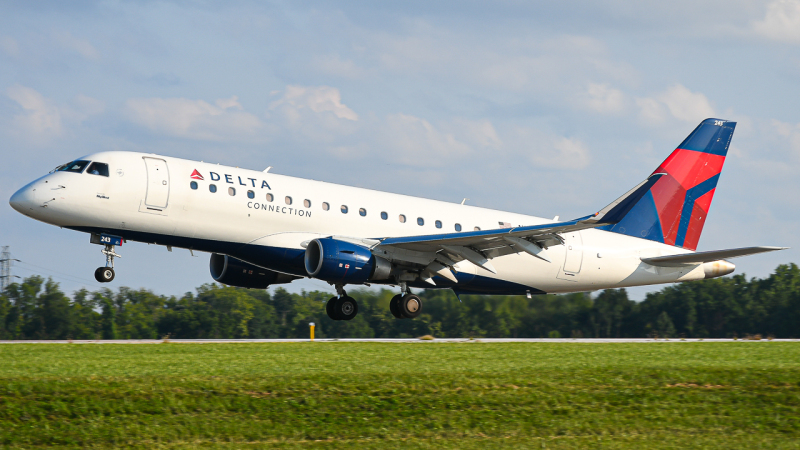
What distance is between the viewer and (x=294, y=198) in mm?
25531

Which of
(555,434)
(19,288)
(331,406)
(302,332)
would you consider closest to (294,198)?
A: (331,406)

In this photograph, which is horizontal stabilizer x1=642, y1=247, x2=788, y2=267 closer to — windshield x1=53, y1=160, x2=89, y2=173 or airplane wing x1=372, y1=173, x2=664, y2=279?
airplane wing x1=372, y1=173, x2=664, y2=279

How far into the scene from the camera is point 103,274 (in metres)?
24.2

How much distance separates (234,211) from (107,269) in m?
4.15

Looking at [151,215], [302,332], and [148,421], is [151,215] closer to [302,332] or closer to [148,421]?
[148,421]

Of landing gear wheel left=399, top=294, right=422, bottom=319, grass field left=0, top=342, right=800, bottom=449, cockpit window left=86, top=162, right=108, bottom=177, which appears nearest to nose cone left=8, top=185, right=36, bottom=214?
cockpit window left=86, top=162, right=108, bottom=177

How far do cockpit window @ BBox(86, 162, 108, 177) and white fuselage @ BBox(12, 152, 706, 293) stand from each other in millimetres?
167

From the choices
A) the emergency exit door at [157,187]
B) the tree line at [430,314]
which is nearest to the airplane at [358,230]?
the emergency exit door at [157,187]

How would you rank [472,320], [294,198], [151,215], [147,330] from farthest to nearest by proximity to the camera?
[147,330] → [472,320] → [294,198] → [151,215]

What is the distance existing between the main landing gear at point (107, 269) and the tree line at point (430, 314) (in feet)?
40.7

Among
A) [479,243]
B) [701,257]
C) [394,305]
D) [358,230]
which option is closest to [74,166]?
[358,230]

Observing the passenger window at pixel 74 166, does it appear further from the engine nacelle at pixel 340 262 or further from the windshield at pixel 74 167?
the engine nacelle at pixel 340 262

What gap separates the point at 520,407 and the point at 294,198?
47.5 feet

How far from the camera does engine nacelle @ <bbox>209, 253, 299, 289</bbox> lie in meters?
28.6
